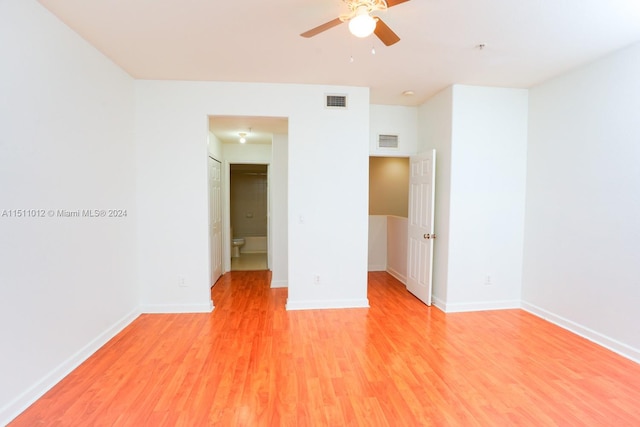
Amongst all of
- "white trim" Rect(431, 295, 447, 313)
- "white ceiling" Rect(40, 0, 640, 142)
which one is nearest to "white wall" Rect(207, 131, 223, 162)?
"white ceiling" Rect(40, 0, 640, 142)

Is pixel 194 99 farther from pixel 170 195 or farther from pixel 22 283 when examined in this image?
pixel 22 283

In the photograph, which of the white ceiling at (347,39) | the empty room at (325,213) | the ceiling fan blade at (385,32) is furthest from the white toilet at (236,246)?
the ceiling fan blade at (385,32)

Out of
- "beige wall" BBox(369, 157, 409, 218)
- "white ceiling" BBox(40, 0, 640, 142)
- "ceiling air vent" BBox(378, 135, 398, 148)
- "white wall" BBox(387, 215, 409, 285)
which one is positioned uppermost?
"white ceiling" BBox(40, 0, 640, 142)

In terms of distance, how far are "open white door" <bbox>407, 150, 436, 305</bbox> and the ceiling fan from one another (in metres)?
2.05

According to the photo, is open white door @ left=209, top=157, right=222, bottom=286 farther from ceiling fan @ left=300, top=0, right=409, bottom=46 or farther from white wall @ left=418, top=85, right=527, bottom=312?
white wall @ left=418, top=85, right=527, bottom=312

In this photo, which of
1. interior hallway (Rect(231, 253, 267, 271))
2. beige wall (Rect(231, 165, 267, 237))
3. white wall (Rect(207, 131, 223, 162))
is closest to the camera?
white wall (Rect(207, 131, 223, 162))

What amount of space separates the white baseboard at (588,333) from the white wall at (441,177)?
1.06m

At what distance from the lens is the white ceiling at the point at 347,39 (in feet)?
6.86

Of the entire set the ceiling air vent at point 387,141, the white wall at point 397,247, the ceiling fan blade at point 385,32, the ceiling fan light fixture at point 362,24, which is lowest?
the white wall at point 397,247

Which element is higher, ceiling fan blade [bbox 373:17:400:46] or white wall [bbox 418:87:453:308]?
ceiling fan blade [bbox 373:17:400:46]

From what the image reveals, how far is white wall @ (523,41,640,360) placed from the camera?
2590 mm

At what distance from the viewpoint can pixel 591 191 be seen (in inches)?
114

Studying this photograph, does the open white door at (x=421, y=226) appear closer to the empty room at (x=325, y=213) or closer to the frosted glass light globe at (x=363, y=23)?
the empty room at (x=325, y=213)

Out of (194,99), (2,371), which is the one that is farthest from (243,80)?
(2,371)
